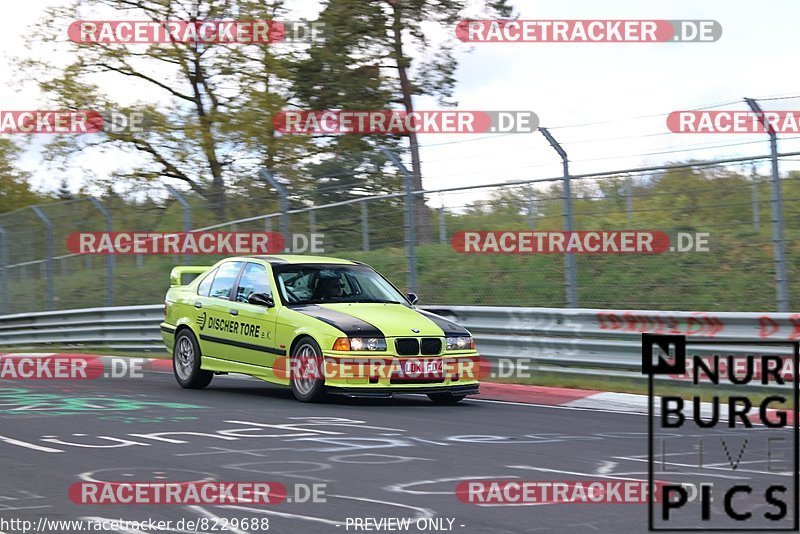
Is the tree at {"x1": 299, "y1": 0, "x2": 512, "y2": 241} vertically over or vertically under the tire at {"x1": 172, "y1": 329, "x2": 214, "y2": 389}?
over

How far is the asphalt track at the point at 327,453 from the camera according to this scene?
21.6 ft

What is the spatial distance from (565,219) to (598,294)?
4.55ft

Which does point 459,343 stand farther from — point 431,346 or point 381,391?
point 381,391

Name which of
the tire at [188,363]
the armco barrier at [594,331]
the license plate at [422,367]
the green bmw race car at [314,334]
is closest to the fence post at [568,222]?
the armco barrier at [594,331]

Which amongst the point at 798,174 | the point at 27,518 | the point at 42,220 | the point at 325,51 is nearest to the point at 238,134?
the point at 325,51

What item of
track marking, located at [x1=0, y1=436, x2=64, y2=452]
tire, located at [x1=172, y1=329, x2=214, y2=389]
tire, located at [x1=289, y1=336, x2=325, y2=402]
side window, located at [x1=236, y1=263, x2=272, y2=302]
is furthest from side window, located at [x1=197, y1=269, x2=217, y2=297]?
track marking, located at [x1=0, y1=436, x2=64, y2=452]

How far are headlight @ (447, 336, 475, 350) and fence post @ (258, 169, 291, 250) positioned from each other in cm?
737

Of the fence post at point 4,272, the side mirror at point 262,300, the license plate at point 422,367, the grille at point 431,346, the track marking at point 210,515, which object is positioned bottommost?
the track marking at point 210,515

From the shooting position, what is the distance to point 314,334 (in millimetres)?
12133

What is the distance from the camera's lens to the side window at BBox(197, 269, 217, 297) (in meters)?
14.2

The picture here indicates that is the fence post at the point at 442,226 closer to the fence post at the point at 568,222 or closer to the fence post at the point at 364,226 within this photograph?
the fence post at the point at 364,226

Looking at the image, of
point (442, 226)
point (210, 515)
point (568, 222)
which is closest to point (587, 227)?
point (568, 222)

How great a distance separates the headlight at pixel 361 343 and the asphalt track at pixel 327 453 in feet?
2.04

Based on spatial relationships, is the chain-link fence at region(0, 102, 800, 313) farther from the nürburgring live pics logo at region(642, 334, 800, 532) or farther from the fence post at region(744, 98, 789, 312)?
the nürburgring live pics logo at region(642, 334, 800, 532)
